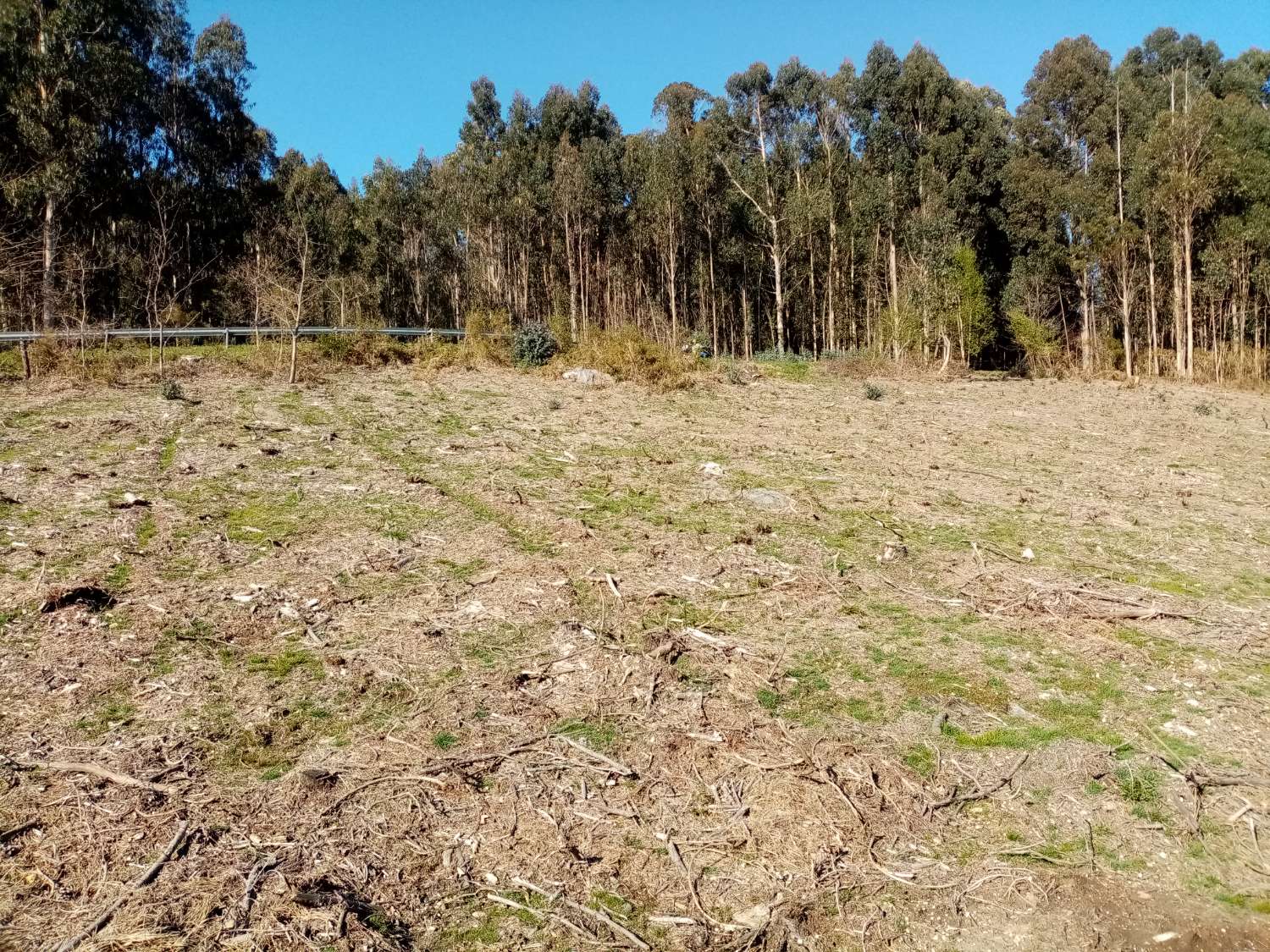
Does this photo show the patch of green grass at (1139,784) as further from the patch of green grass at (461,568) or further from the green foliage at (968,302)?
the green foliage at (968,302)

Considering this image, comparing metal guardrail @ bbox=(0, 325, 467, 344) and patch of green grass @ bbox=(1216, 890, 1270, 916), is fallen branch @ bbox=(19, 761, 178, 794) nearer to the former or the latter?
patch of green grass @ bbox=(1216, 890, 1270, 916)

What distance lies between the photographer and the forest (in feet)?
87.5

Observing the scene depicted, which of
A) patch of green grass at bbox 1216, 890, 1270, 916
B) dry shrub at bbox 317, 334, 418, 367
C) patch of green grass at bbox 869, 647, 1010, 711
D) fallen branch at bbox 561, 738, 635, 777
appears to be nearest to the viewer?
patch of green grass at bbox 1216, 890, 1270, 916

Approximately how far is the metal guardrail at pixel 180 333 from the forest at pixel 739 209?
813mm

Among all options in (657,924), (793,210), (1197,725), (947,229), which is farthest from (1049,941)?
(793,210)

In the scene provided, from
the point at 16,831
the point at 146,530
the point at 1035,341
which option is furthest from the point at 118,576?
the point at 1035,341

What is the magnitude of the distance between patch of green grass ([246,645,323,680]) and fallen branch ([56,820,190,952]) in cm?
149

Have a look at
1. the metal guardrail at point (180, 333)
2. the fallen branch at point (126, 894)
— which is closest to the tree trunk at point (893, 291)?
the metal guardrail at point (180, 333)

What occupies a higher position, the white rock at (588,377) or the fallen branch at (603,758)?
the white rock at (588,377)

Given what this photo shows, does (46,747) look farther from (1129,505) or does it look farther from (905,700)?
(1129,505)

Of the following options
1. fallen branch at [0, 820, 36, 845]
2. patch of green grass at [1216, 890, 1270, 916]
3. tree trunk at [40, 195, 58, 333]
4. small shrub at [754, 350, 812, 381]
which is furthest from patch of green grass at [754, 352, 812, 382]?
fallen branch at [0, 820, 36, 845]

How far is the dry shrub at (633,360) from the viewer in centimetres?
1950

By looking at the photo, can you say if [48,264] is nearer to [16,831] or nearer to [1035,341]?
[16,831]

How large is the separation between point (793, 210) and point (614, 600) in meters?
33.8
